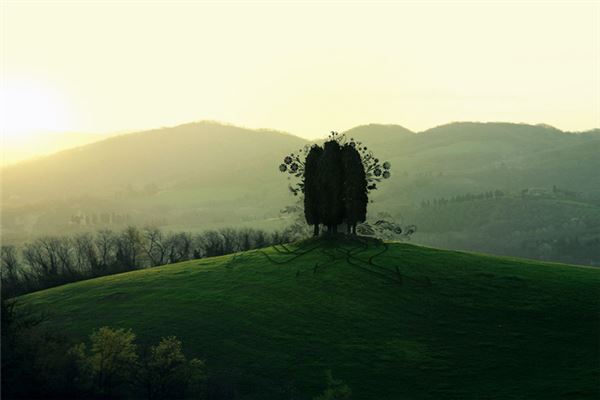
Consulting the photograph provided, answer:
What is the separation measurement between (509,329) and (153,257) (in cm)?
9967

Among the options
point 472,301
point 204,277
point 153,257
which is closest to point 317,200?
point 204,277

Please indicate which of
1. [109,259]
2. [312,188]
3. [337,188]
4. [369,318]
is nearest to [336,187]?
[337,188]

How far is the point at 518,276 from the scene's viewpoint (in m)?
69.6

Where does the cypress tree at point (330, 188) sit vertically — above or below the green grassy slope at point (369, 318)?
above

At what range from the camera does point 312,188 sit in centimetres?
8231

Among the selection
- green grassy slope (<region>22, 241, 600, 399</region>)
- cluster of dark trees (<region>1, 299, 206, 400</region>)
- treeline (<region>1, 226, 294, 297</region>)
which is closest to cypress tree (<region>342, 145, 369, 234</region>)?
green grassy slope (<region>22, 241, 600, 399</region>)

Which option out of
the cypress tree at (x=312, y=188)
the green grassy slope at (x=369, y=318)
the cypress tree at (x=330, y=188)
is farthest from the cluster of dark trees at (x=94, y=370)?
the cypress tree at (x=312, y=188)

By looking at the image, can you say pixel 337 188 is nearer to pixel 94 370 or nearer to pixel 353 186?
pixel 353 186

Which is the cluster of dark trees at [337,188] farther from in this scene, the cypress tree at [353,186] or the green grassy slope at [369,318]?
the green grassy slope at [369,318]

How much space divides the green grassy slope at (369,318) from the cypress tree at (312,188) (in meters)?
3.94

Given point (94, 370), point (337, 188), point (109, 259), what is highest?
point (337, 188)

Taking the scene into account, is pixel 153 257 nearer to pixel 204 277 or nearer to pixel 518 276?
pixel 204 277

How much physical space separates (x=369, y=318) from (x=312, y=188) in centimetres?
2763

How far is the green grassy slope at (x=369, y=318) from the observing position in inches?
1877
